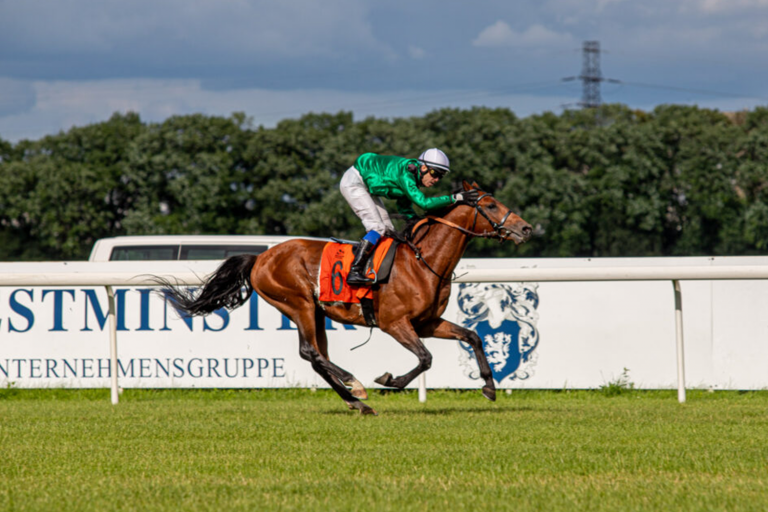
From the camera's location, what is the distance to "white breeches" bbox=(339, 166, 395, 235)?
6.98m

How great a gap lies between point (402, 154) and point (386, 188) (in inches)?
1549

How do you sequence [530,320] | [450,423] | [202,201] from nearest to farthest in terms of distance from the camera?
[450,423]
[530,320]
[202,201]

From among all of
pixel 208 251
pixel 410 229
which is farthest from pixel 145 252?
pixel 410 229

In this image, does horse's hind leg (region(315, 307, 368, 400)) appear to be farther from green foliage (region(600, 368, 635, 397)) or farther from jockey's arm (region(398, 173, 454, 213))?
green foliage (region(600, 368, 635, 397))

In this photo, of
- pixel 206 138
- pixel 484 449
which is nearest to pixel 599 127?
pixel 206 138

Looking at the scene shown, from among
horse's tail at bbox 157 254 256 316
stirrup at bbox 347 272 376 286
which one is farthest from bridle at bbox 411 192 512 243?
horse's tail at bbox 157 254 256 316

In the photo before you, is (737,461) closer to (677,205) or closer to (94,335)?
(94,335)

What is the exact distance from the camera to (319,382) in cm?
874

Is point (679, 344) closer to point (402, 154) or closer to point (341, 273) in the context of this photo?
point (341, 273)

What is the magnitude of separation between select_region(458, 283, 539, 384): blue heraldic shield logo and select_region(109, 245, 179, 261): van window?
19.7 feet

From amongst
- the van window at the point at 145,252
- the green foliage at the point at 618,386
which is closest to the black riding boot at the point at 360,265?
the green foliage at the point at 618,386

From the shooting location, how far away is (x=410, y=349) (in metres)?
6.62

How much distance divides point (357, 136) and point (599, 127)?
1222 cm

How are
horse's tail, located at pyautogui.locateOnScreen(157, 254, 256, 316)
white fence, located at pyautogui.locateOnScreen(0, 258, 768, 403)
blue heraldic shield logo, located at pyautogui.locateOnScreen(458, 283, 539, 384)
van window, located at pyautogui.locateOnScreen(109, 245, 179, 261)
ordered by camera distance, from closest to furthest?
horse's tail, located at pyautogui.locateOnScreen(157, 254, 256, 316)
white fence, located at pyautogui.locateOnScreen(0, 258, 768, 403)
blue heraldic shield logo, located at pyautogui.locateOnScreen(458, 283, 539, 384)
van window, located at pyautogui.locateOnScreen(109, 245, 179, 261)
